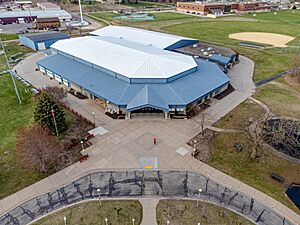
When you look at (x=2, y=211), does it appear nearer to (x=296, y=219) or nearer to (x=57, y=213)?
(x=57, y=213)

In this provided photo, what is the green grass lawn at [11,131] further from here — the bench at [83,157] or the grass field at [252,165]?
the grass field at [252,165]

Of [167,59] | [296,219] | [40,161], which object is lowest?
[296,219]

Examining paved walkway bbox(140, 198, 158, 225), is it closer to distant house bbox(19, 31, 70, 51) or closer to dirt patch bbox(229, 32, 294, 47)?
distant house bbox(19, 31, 70, 51)

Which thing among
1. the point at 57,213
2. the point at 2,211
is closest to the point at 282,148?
the point at 57,213

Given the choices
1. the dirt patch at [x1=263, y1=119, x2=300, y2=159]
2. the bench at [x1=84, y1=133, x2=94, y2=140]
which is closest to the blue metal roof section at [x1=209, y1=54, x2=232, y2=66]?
the dirt patch at [x1=263, y1=119, x2=300, y2=159]

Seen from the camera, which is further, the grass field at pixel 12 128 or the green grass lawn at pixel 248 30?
the green grass lawn at pixel 248 30

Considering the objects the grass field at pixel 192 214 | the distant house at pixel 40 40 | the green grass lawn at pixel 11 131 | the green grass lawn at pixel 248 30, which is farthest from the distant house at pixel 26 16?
the grass field at pixel 192 214

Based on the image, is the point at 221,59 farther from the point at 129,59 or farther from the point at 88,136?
the point at 88,136
